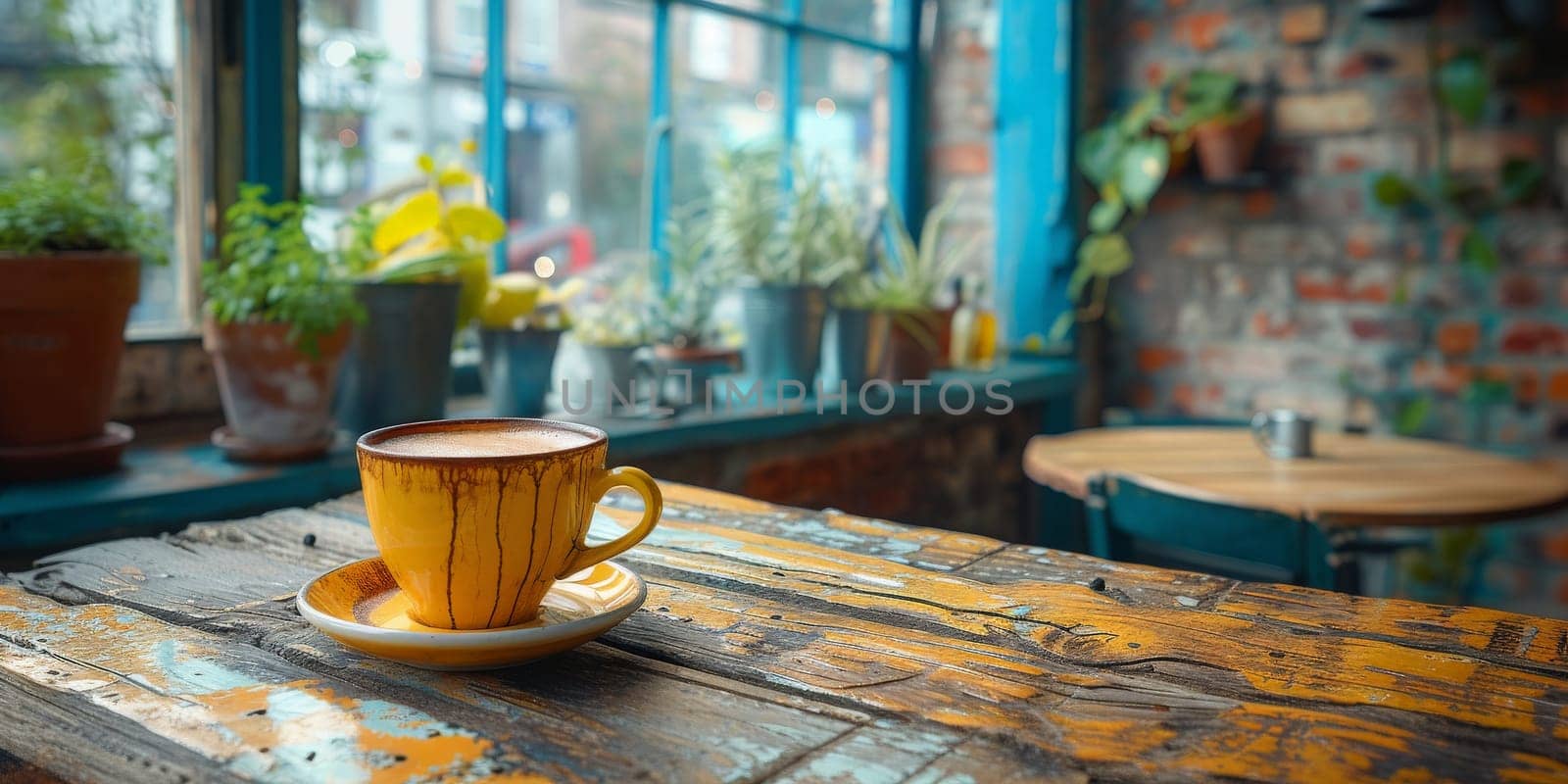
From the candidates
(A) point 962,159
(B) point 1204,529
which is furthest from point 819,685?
(A) point 962,159

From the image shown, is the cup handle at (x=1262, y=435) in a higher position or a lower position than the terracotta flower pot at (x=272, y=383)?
lower

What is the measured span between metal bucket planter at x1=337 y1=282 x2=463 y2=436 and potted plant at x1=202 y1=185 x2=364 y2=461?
4.3 inches

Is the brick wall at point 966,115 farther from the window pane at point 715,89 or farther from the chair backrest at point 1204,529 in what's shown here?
the chair backrest at point 1204,529

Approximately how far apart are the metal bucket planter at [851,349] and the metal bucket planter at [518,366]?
72cm

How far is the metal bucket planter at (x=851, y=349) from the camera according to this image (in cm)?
262

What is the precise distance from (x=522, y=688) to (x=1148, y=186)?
2822 mm

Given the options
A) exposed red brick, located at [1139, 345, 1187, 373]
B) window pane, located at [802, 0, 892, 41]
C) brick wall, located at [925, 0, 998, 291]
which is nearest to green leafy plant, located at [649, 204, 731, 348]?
window pane, located at [802, 0, 892, 41]

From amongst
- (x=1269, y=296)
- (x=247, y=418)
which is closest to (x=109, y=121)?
(x=247, y=418)

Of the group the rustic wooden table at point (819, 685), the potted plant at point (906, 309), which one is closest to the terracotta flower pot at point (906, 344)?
the potted plant at point (906, 309)

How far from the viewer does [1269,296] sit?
324 cm

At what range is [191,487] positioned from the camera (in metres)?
1.50

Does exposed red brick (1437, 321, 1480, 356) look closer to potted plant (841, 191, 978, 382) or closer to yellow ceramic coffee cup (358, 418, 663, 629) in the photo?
potted plant (841, 191, 978, 382)

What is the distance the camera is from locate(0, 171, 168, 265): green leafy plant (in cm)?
142

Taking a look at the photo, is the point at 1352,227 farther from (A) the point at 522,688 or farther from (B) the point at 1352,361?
(A) the point at 522,688
